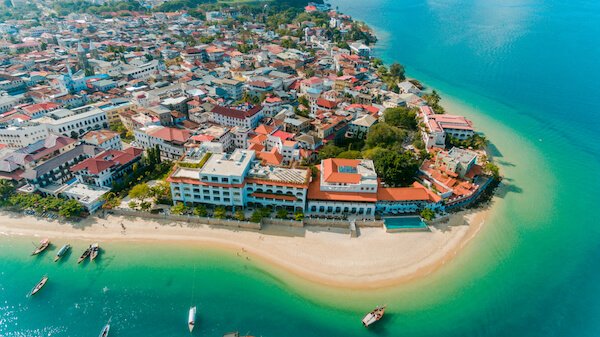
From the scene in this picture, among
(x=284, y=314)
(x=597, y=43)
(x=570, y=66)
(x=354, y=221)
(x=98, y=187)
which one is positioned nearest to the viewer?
(x=284, y=314)

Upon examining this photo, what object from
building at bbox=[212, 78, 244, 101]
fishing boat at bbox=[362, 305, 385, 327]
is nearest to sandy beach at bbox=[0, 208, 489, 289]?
fishing boat at bbox=[362, 305, 385, 327]

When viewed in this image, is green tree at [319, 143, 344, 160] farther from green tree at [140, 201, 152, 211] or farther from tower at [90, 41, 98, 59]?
tower at [90, 41, 98, 59]

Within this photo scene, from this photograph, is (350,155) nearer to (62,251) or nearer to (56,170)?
(62,251)

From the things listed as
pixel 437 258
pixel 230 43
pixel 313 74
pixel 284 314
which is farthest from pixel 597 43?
pixel 284 314

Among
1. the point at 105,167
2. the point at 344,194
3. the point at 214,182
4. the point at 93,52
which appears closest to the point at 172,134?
the point at 105,167

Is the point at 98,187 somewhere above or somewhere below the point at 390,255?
above

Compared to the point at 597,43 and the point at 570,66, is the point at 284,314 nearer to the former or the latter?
the point at 570,66
